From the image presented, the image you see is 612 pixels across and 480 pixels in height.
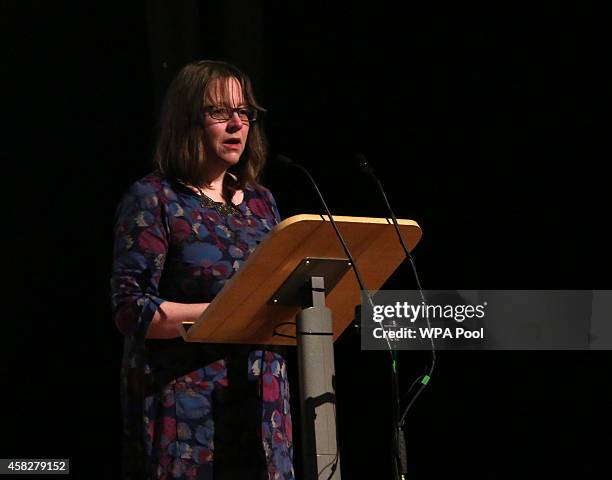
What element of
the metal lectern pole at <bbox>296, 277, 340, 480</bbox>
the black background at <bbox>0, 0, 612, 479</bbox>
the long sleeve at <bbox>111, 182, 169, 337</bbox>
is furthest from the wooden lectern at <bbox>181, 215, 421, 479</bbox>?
the black background at <bbox>0, 0, 612, 479</bbox>

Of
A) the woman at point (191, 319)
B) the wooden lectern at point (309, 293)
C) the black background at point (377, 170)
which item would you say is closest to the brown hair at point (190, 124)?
the woman at point (191, 319)

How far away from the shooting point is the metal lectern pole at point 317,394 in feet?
5.99

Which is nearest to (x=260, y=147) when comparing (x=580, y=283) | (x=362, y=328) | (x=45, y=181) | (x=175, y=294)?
(x=175, y=294)

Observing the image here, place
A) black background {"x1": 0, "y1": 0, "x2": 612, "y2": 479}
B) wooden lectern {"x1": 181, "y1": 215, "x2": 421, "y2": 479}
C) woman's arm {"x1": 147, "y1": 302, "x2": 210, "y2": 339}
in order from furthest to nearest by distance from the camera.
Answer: black background {"x1": 0, "y1": 0, "x2": 612, "y2": 479}, woman's arm {"x1": 147, "y1": 302, "x2": 210, "y2": 339}, wooden lectern {"x1": 181, "y1": 215, "x2": 421, "y2": 479}

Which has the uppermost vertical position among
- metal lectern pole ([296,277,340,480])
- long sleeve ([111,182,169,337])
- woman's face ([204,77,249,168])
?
woman's face ([204,77,249,168])

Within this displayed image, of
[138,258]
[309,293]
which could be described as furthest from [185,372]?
[309,293]

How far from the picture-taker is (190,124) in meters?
2.30

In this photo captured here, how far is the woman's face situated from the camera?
2293 millimetres

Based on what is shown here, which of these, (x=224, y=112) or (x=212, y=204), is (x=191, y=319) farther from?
(x=224, y=112)

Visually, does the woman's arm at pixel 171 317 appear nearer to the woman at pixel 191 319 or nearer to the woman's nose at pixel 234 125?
the woman at pixel 191 319

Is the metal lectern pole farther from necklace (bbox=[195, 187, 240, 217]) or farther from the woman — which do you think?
necklace (bbox=[195, 187, 240, 217])

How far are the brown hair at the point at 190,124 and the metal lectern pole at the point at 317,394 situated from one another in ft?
1.85

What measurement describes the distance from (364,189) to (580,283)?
856 millimetres

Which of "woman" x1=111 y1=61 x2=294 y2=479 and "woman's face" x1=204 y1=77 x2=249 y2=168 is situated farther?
"woman's face" x1=204 y1=77 x2=249 y2=168
